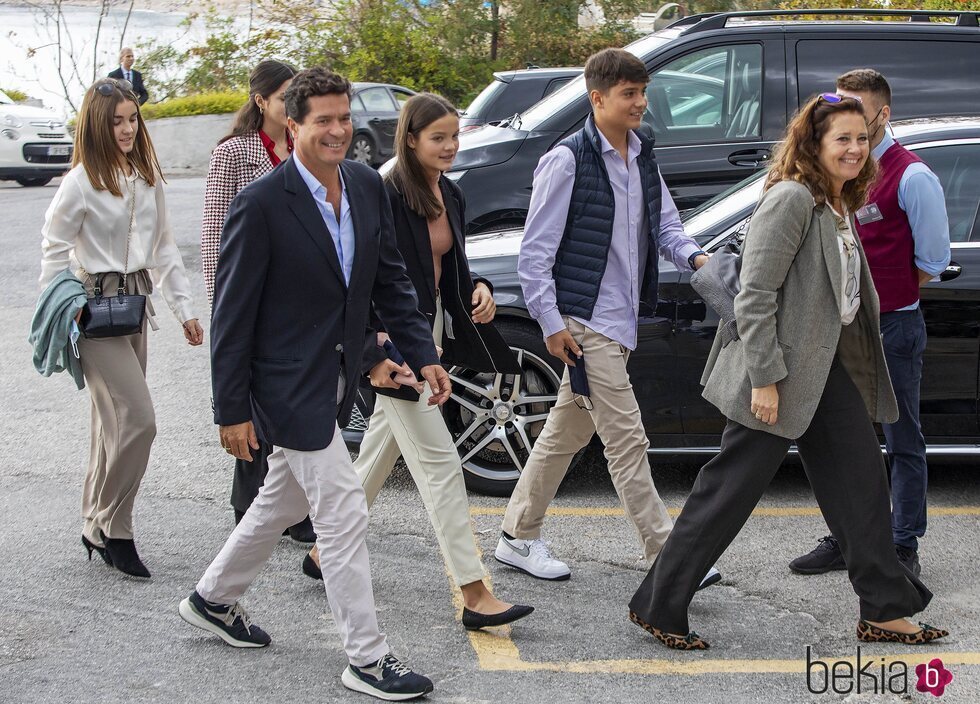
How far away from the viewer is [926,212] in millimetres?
4504

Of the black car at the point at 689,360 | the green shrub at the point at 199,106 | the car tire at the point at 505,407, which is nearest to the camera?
the black car at the point at 689,360

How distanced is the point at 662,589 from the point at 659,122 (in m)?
4.65

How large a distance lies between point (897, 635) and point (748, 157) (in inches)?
171

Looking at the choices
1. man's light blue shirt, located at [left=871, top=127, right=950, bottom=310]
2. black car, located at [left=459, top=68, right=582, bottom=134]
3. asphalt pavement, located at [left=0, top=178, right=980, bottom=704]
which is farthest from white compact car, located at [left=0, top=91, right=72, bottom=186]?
man's light blue shirt, located at [left=871, top=127, right=950, bottom=310]

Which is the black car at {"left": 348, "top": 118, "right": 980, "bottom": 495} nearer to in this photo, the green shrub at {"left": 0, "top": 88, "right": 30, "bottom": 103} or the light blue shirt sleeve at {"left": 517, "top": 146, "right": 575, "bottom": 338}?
the light blue shirt sleeve at {"left": 517, "top": 146, "right": 575, "bottom": 338}

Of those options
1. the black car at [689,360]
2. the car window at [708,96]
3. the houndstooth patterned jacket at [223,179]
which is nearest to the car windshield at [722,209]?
the black car at [689,360]

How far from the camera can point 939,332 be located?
534 centimetres

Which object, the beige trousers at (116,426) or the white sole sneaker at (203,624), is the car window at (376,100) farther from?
the white sole sneaker at (203,624)

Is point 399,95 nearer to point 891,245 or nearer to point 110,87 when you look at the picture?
point 110,87

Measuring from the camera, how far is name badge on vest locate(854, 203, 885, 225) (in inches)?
180

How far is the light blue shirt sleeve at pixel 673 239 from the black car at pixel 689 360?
2.02ft

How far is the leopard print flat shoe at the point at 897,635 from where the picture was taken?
4.17m

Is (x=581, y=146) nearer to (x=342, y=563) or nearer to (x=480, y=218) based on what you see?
(x=342, y=563)

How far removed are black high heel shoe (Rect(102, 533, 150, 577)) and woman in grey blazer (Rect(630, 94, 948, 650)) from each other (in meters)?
1.92
